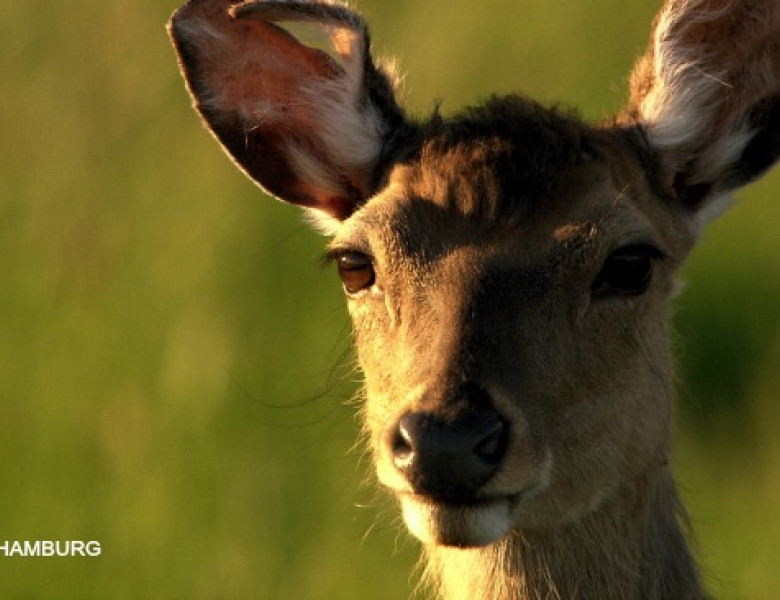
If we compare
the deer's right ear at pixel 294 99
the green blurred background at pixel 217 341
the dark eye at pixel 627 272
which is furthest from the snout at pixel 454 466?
the green blurred background at pixel 217 341

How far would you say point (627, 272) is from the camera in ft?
27.9

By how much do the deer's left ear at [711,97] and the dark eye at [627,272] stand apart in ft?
1.83

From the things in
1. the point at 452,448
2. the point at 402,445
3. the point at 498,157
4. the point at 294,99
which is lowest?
the point at 452,448

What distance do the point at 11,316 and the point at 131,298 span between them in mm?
767

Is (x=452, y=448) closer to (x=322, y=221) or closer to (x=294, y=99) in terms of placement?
(x=322, y=221)

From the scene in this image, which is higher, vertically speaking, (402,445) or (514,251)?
(514,251)

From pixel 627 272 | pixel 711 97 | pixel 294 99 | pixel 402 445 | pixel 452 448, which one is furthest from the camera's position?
pixel 294 99

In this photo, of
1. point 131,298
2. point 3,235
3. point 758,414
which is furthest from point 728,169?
point 3,235

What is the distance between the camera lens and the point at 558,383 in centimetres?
→ 814

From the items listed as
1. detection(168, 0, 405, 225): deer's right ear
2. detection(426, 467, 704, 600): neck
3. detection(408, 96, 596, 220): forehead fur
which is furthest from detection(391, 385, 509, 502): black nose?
detection(168, 0, 405, 225): deer's right ear

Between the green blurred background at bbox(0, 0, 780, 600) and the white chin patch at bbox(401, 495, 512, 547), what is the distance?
3150 millimetres

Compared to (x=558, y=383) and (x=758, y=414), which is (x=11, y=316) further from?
(x=558, y=383)

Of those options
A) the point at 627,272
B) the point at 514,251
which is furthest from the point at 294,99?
the point at 627,272

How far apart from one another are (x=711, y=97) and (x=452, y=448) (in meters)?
2.18
